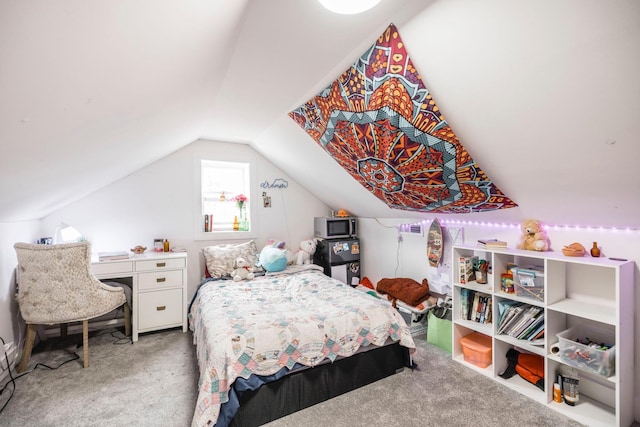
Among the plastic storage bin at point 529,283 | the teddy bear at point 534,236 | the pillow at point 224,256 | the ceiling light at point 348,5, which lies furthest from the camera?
the pillow at point 224,256

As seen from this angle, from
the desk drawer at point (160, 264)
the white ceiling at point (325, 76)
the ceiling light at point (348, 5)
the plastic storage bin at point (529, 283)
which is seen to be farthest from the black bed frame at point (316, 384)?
the ceiling light at point (348, 5)

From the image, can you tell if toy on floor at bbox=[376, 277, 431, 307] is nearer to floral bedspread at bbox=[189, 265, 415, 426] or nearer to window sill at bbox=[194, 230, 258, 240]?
floral bedspread at bbox=[189, 265, 415, 426]

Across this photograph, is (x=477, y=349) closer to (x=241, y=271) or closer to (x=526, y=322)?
(x=526, y=322)

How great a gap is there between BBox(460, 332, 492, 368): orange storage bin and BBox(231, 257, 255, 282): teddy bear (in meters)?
2.15

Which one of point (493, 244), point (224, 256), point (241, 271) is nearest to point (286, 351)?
point (241, 271)

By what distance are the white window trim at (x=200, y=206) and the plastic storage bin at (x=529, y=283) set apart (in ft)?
9.58

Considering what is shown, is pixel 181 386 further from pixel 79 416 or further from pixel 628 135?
pixel 628 135

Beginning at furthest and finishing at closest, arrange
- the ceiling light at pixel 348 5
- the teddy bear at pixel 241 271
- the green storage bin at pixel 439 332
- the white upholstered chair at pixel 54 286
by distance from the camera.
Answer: the teddy bear at pixel 241 271 → the green storage bin at pixel 439 332 → the white upholstered chair at pixel 54 286 → the ceiling light at pixel 348 5

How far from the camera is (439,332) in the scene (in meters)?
2.74

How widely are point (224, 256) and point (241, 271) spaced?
365mm

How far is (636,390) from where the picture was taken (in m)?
1.83

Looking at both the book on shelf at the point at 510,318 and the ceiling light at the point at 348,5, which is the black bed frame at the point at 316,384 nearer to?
the book on shelf at the point at 510,318

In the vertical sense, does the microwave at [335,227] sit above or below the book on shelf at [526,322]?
above

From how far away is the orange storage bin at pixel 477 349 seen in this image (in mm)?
2350
